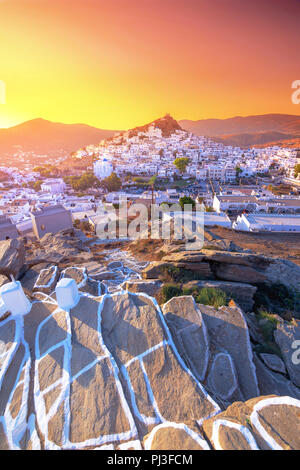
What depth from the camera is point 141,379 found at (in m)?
3.38

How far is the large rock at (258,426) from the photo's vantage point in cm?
245

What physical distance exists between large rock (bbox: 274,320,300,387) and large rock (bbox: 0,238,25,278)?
9212mm

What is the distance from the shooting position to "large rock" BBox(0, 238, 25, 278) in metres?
8.12

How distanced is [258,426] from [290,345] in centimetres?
292

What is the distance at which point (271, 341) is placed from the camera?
16.8ft

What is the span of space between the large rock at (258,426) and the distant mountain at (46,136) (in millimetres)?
168956

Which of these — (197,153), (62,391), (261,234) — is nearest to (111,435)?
(62,391)

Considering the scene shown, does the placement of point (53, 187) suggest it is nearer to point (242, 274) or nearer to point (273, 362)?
point (242, 274)

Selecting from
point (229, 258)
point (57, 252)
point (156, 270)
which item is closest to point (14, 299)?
point (156, 270)

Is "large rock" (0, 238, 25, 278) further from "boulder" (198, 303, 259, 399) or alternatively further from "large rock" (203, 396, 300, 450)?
"large rock" (203, 396, 300, 450)

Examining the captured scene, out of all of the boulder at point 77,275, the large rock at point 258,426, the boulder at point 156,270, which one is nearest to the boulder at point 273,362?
the large rock at point 258,426

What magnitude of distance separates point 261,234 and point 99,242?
46.1 ft

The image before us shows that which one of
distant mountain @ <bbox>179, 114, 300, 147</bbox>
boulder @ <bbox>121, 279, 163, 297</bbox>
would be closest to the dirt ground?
boulder @ <bbox>121, 279, 163, 297</bbox>

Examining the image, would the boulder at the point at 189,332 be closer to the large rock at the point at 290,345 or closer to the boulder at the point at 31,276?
the large rock at the point at 290,345
